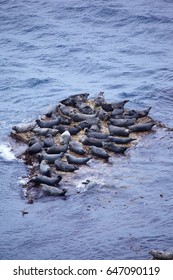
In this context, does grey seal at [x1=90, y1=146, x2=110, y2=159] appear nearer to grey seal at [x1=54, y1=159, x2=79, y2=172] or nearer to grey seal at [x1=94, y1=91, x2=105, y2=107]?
grey seal at [x1=54, y1=159, x2=79, y2=172]

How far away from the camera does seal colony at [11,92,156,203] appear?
16.6 metres

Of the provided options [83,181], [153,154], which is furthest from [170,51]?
[83,181]

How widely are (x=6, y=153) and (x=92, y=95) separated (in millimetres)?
6229

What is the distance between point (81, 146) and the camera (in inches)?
707

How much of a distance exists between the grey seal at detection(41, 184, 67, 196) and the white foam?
8.67 ft

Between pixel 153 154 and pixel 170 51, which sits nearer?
pixel 153 154

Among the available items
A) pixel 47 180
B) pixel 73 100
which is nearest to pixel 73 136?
pixel 73 100

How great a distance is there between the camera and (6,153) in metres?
18.4

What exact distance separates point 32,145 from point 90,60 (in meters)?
11.4

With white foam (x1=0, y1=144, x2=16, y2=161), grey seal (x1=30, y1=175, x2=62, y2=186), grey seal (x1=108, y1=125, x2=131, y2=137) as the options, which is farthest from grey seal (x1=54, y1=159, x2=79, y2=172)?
grey seal (x1=108, y1=125, x2=131, y2=137)

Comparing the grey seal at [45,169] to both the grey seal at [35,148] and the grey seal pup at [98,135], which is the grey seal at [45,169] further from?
the grey seal pup at [98,135]

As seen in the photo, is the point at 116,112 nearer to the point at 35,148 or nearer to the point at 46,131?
the point at 46,131

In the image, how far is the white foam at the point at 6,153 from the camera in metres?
18.1

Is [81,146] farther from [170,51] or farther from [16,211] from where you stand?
[170,51]
